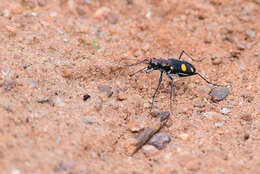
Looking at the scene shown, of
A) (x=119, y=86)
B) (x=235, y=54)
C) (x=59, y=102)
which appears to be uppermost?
(x=235, y=54)

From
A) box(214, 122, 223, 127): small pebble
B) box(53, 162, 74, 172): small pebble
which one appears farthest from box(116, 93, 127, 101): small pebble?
box(53, 162, 74, 172): small pebble

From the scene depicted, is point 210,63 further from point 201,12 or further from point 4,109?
point 4,109

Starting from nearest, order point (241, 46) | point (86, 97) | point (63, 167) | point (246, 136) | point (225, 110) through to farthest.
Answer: point (63, 167) < point (246, 136) < point (86, 97) < point (225, 110) < point (241, 46)

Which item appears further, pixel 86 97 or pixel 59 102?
pixel 86 97

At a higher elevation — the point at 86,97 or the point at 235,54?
the point at 235,54

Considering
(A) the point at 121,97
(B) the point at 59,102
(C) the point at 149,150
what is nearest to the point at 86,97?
(B) the point at 59,102

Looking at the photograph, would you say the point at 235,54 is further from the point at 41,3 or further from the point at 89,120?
the point at 41,3

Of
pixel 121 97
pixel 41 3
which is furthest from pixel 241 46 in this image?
pixel 41 3

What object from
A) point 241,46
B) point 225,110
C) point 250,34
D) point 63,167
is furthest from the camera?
point 250,34
